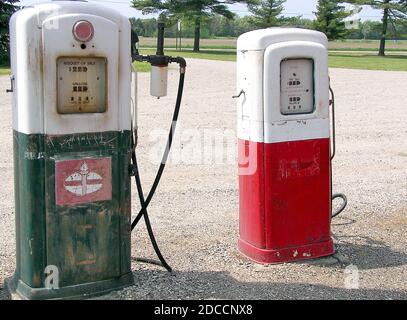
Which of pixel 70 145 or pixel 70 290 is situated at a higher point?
pixel 70 145

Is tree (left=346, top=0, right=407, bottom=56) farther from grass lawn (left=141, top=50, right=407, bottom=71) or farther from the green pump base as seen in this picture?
the green pump base

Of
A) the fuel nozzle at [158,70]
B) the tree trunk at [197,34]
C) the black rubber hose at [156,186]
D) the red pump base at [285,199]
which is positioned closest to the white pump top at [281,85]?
the red pump base at [285,199]

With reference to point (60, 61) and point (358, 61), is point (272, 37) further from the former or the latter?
point (358, 61)

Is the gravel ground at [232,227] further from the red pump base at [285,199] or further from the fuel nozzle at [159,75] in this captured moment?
the fuel nozzle at [159,75]

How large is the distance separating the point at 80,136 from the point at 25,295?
1.11 meters

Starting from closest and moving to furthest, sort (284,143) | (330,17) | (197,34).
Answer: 1. (284,143)
2. (197,34)
3. (330,17)

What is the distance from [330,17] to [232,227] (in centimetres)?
6690

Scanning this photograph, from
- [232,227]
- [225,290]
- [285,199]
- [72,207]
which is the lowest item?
[225,290]

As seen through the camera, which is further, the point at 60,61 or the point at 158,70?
the point at 158,70

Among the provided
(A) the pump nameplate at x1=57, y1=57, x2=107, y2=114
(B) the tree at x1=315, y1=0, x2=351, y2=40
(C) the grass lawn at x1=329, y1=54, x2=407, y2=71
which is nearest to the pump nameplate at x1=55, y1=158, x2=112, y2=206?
(A) the pump nameplate at x1=57, y1=57, x2=107, y2=114

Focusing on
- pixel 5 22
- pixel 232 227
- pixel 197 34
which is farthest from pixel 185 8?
pixel 232 227

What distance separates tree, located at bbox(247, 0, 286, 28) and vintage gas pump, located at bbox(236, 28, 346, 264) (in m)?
66.4

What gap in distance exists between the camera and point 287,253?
520 centimetres

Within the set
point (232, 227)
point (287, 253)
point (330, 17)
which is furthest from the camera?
point (330, 17)
